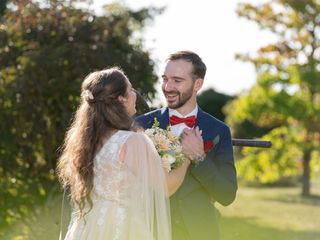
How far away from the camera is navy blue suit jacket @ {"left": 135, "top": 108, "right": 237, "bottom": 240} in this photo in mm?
4527

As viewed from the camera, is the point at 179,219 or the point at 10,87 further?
the point at 10,87

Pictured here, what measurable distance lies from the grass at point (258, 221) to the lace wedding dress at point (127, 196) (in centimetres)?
270

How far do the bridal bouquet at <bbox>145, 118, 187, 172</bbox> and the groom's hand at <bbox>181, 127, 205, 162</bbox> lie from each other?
0.12 feet

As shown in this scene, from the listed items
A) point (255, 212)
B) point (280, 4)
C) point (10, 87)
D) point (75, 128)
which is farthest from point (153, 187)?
point (280, 4)

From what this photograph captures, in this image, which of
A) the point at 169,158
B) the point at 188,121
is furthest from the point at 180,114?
the point at 169,158

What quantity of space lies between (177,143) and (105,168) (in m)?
0.54

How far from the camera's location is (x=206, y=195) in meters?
4.71

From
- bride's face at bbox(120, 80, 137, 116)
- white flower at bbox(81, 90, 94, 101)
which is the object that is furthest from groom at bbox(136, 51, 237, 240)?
white flower at bbox(81, 90, 94, 101)

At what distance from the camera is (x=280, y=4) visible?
25.2 meters

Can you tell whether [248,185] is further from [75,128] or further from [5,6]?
[75,128]

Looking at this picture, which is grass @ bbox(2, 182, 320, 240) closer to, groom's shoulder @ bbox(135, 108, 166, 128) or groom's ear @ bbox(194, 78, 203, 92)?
groom's shoulder @ bbox(135, 108, 166, 128)

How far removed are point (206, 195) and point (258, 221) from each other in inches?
460

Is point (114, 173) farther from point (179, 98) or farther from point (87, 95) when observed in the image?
point (179, 98)

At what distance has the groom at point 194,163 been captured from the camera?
452cm
